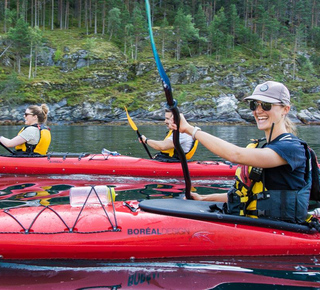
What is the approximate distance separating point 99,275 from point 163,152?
526 centimetres

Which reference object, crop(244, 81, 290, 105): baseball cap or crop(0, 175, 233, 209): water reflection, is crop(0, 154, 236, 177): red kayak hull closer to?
crop(0, 175, 233, 209): water reflection

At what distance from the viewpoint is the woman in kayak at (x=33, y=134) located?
24.1 feet

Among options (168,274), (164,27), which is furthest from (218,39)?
(168,274)

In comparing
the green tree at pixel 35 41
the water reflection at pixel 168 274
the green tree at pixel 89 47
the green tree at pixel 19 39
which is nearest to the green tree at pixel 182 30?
the green tree at pixel 89 47

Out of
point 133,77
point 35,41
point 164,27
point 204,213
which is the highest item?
point 164,27

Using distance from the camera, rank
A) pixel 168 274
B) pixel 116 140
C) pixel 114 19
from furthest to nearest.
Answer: pixel 114 19, pixel 116 140, pixel 168 274

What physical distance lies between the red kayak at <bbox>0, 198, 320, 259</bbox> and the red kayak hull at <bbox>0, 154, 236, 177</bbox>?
4.22 meters

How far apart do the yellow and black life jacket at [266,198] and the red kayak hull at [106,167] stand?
4.31m

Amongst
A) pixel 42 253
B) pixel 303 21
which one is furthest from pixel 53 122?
pixel 303 21

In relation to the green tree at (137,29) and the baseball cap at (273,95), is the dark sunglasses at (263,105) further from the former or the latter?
the green tree at (137,29)

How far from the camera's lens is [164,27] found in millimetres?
53156

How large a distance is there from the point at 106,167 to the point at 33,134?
182cm

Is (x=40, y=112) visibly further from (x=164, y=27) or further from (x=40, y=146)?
(x=164, y=27)

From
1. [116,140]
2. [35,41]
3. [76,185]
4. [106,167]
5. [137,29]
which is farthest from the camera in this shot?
[137,29]
